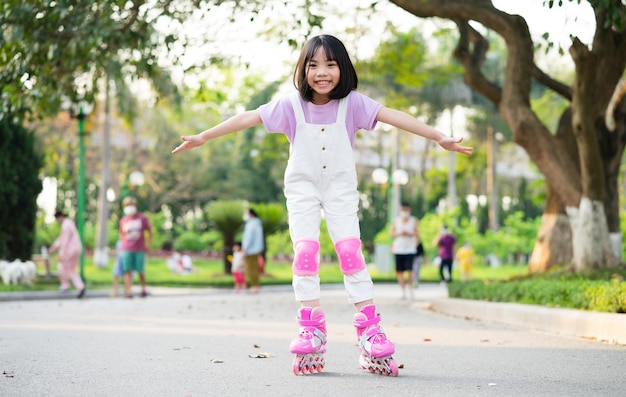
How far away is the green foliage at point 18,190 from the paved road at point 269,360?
11.2 metres

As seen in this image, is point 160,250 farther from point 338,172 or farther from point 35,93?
point 338,172

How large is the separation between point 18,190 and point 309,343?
18316 mm

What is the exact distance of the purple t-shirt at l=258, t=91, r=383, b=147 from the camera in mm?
6305

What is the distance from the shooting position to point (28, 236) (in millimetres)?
23375

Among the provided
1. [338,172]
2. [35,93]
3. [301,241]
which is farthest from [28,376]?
[35,93]

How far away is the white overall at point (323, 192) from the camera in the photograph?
20.3 feet

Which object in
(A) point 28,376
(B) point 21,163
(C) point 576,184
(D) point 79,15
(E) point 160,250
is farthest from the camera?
(E) point 160,250

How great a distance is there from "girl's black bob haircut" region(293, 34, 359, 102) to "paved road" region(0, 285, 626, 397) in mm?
1697

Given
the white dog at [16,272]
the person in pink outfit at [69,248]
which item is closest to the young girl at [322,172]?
the person in pink outfit at [69,248]

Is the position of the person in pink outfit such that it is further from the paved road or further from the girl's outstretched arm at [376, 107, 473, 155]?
the girl's outstretched arm at [376, 107, 473, 155]

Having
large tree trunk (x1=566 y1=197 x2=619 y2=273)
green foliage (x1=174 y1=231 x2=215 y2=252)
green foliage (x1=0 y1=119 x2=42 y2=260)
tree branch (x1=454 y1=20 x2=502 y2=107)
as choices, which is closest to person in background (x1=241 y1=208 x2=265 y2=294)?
green foliage (x1=0 y1=119 x2=42 y2=260)

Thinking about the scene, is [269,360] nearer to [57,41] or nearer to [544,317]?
[544,317]

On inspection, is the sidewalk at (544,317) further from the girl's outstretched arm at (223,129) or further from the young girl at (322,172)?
the girl's outstretched arm at (223,129)

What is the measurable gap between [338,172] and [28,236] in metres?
18.4
